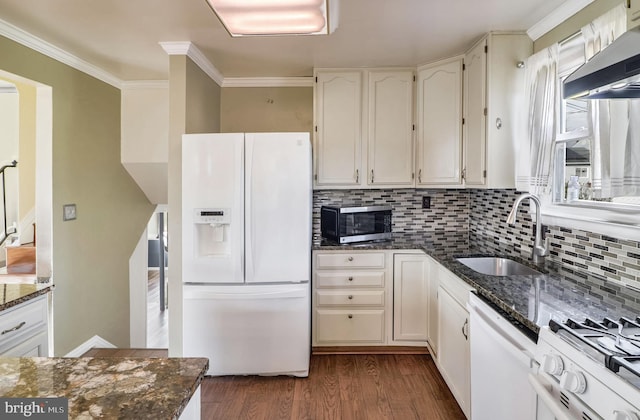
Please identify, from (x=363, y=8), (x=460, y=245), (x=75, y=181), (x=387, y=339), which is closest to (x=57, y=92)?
(x=75, y=181)

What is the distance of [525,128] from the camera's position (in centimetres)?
222

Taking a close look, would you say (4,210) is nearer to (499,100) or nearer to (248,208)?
(248,208)

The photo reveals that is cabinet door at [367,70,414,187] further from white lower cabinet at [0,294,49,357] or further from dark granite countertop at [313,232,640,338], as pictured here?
white lower cabinet at [0,294,49,357]

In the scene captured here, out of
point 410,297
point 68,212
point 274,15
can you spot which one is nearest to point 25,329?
point 68,212

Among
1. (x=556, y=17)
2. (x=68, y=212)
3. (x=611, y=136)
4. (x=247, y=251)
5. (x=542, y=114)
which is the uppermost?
(x=556, y=17)

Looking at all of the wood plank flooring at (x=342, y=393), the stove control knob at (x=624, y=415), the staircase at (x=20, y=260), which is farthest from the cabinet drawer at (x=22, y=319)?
the stove control knob at (x=624, y=415)

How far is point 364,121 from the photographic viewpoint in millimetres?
2918

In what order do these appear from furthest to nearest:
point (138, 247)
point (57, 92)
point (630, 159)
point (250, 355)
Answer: point (138, 247)
point (57, 92)
point (250, 355)
point (630, 159)

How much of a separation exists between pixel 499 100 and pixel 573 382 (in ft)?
6.12

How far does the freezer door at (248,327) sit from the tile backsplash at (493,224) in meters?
0.87

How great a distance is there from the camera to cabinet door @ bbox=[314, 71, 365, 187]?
2908 millimetres

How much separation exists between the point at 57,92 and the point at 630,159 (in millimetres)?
3589

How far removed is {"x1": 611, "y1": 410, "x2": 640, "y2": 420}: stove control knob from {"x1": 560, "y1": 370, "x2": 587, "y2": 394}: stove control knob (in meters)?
0.11

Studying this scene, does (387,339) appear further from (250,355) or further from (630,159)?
(630,159)
